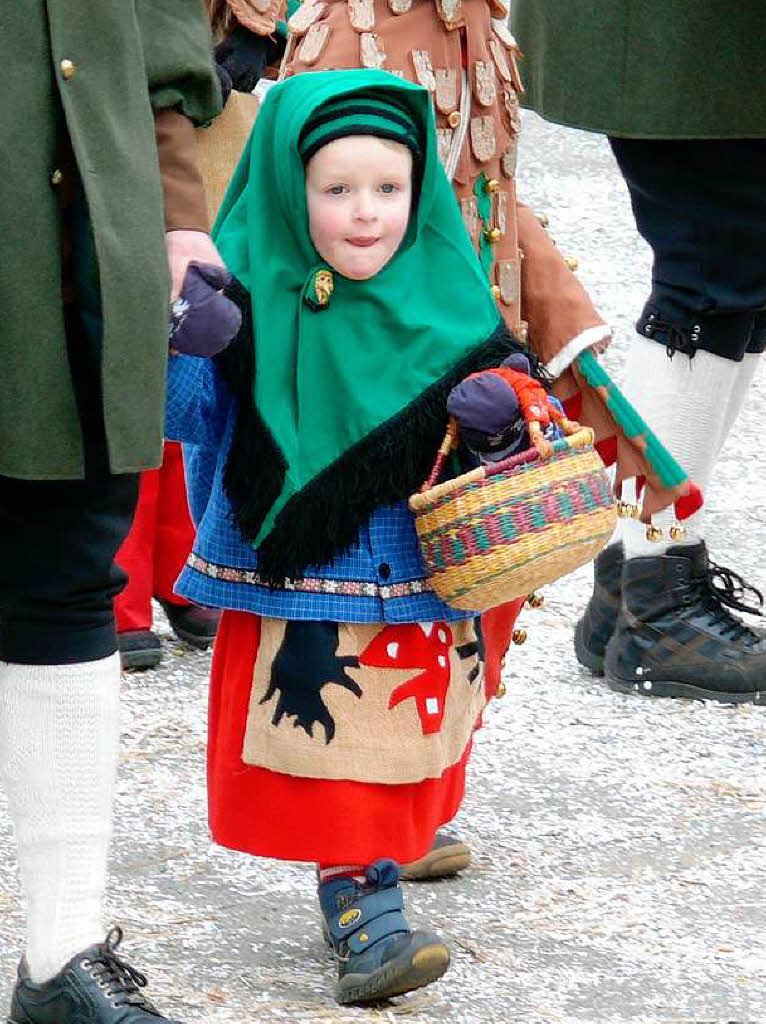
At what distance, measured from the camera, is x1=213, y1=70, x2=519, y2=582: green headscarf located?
9.48ft

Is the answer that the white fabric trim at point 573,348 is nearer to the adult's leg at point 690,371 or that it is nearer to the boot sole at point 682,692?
the adult's leg at point 690,371

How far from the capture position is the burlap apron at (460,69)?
326 cm

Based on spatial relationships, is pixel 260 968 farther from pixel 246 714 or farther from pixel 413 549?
Answer: pixel 413 549

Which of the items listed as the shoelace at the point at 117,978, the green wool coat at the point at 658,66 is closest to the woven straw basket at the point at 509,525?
the shoelace at the point at 117,978

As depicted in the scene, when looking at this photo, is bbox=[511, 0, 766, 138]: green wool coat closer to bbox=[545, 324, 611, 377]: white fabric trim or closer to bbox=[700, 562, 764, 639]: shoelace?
bbox=[545, 324, 611, 377]: white fabric trim

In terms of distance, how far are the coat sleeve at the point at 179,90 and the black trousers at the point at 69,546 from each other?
254 mm

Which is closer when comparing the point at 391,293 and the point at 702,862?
the point at 391,293

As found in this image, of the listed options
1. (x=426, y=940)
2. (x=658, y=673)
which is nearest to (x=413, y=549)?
(x=426, y=940)

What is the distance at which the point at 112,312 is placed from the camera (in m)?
2.43

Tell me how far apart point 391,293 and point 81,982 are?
3.57 ft

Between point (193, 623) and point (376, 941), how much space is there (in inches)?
64.7

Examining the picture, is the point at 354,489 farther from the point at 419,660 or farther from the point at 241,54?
the point at 241,54

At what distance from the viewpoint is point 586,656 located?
4.54 meters

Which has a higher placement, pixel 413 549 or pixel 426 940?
pixel 413 549
